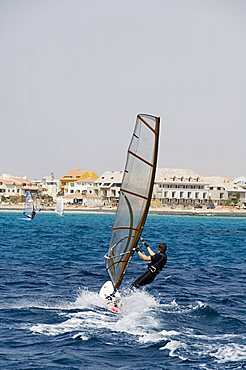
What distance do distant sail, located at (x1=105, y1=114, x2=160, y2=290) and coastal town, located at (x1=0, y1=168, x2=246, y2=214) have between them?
12933 centimetres

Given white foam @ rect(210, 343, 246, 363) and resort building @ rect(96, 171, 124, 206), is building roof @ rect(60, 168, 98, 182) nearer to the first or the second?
resort building @ rect(96, 171, 124, 206)

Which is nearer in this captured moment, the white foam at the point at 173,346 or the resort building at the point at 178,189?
the white foam at the point at 173,346

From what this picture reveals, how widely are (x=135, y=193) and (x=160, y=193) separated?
450ft

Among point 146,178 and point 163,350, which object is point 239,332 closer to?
point 163,350

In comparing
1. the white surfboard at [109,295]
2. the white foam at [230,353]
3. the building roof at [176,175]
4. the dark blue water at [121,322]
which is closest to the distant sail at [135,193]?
the white surfboard at [109,295]

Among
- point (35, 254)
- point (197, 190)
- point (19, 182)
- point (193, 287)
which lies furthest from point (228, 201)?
point (193, 287)

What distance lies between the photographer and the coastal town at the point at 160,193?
152 meters

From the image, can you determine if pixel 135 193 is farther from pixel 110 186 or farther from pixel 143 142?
pixel 110 186

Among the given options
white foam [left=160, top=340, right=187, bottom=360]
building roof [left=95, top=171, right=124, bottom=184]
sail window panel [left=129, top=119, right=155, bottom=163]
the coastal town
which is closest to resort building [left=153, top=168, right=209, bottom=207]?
the coastal town

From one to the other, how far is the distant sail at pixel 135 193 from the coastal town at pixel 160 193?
12933cm

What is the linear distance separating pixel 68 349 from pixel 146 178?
13.0 feet

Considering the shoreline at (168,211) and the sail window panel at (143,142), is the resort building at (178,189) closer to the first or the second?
the shoreline at (168,211)

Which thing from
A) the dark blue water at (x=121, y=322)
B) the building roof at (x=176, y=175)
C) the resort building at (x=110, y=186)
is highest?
the building roof at (x=176, y=175)

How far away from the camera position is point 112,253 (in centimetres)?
1680
